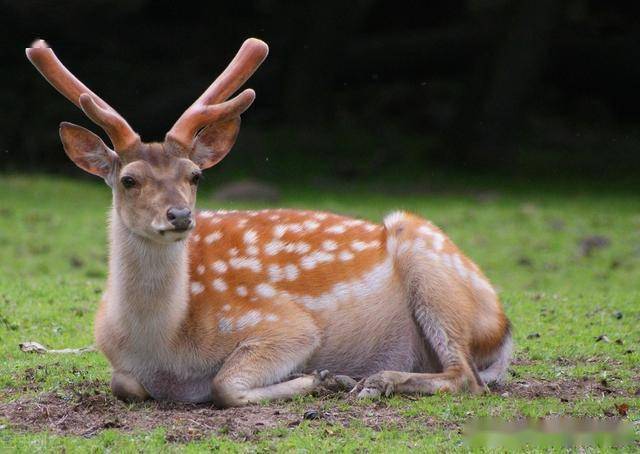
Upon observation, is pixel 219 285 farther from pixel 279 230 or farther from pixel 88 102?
pixel 88 102

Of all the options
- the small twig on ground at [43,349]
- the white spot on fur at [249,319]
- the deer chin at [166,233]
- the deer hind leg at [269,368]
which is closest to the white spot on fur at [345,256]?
the deer hind leg at [269,368]

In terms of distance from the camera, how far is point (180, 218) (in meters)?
5.73

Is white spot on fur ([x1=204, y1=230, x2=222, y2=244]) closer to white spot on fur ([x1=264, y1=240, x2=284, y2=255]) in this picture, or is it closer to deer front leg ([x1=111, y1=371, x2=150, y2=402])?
white spot on fur ([x1=264, y1=240, x2=284, y2=255])

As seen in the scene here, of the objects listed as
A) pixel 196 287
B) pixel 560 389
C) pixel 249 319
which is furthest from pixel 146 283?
pixel 560 389

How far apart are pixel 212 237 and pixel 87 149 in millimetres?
891

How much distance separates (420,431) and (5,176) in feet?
43.8

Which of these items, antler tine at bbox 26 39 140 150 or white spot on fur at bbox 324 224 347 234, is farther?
white spot on fur at bbox 324 224 347 234

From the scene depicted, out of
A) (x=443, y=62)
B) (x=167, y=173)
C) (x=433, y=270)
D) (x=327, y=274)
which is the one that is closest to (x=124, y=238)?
(x=167, y=173)

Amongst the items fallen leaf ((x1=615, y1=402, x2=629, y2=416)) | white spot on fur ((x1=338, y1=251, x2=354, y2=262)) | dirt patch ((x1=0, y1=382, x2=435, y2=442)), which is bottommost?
dirt patch ((x1=0, y1=382, x2=435, y2=442))

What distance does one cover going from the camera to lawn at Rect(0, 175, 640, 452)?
5492mm

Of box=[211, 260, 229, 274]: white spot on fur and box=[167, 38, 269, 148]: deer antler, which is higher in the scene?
box=[167, 38, 269, 148]: deer antler

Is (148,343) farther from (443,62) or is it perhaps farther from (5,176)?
(443,62)

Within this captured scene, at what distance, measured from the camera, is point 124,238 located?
615cm

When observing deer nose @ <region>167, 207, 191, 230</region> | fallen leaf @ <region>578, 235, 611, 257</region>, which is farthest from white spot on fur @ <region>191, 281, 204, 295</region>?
fallen leaf @ <region>578, 235, 611, 257</region>
